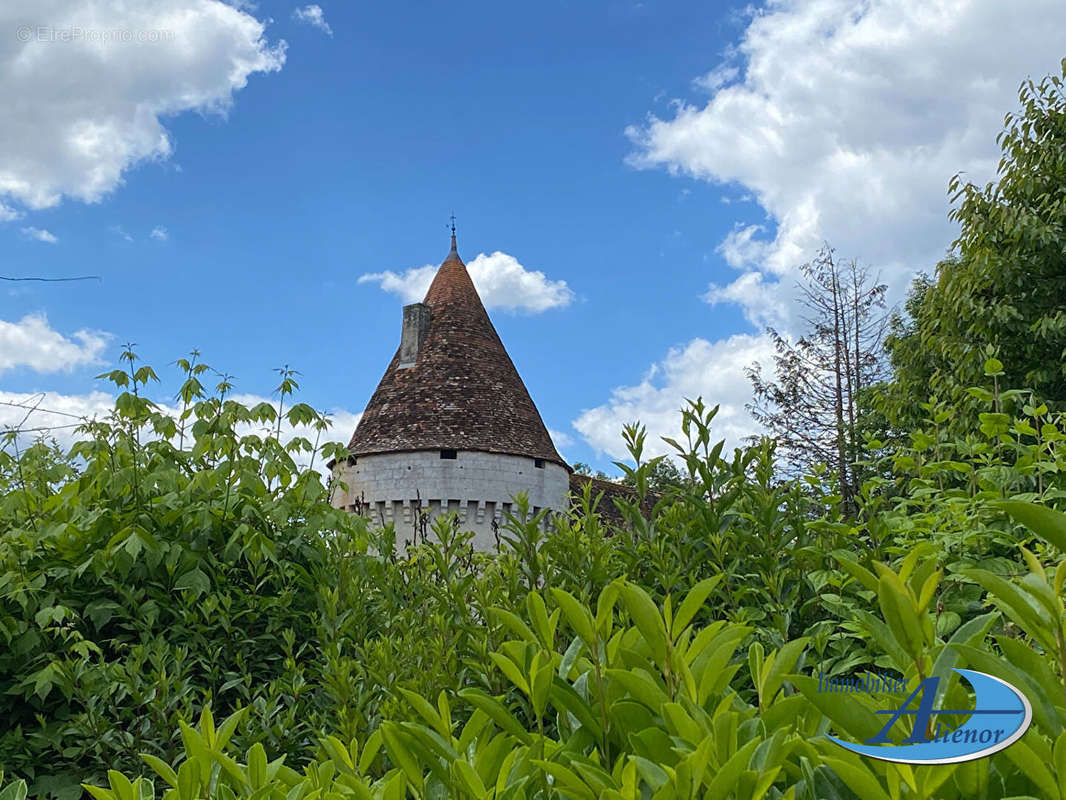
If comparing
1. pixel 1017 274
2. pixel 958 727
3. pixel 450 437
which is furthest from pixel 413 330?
pixel 958 727

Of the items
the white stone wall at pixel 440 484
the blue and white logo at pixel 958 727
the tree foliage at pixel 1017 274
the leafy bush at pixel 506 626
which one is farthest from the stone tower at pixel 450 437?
the blue and white logo at pixel 958 727

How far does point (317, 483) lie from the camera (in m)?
4.48

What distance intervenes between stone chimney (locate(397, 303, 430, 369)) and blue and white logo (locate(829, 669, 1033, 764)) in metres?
26.9

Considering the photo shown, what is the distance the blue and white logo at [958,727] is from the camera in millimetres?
855

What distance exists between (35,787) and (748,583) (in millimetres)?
3031

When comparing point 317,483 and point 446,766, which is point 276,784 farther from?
point 317,483

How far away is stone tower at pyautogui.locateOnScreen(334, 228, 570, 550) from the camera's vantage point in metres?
24.4

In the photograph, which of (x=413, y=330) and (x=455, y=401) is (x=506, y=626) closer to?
(x=455, y=401)

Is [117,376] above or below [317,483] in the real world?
above

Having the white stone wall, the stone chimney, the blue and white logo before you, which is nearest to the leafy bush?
the blue and white logo

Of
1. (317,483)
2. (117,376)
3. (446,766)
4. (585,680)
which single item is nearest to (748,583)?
(585,680)

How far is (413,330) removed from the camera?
2834 cm

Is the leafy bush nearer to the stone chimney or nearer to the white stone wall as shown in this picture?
the white stone wall

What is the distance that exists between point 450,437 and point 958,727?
2389 cm
